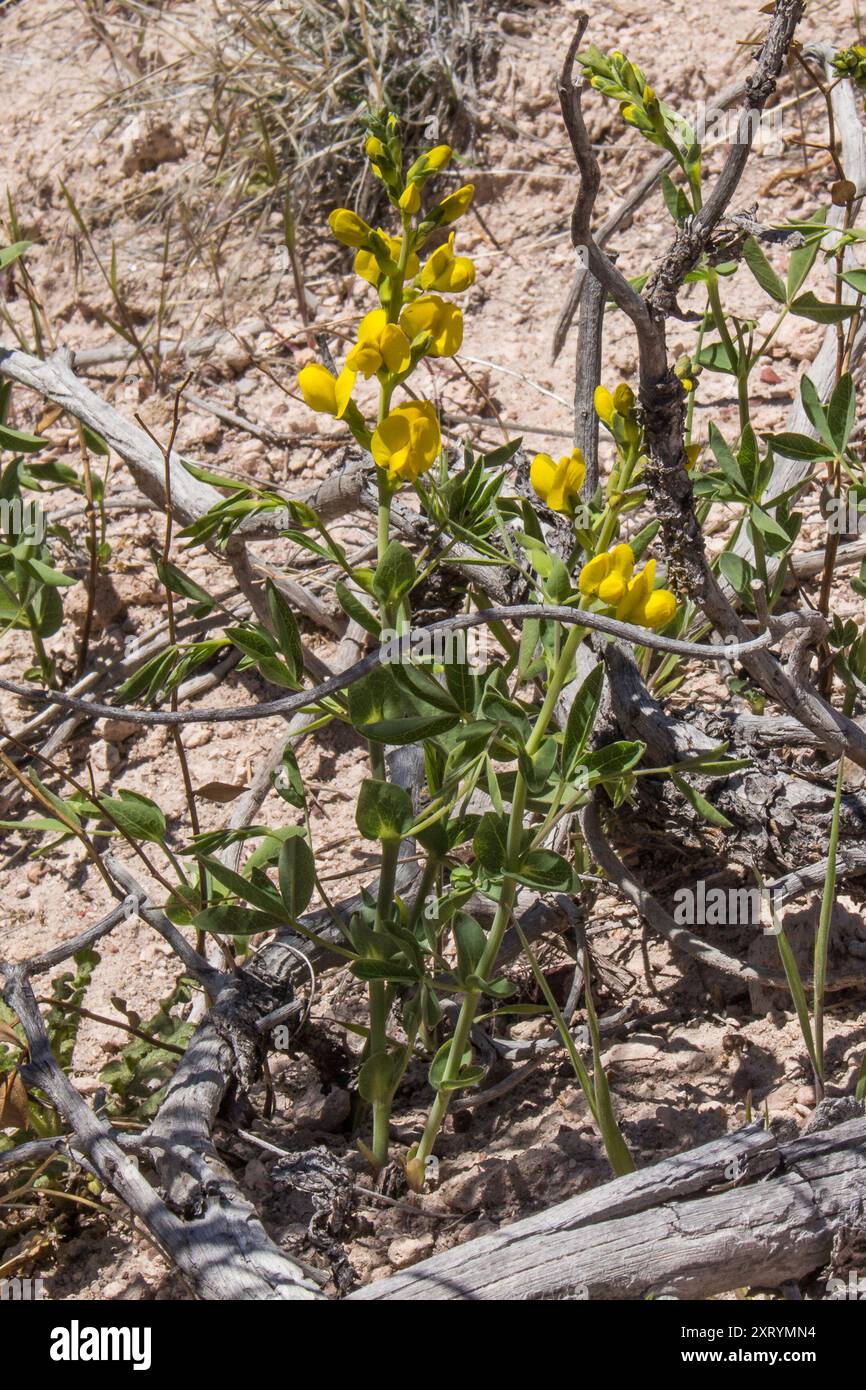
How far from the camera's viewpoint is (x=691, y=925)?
2.06 metres

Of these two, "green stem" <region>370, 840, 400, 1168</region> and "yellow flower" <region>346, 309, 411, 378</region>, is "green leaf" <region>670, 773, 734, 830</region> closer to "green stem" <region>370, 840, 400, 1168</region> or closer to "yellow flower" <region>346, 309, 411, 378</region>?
"green stem" <region>370, 840, 400, 1168</region>

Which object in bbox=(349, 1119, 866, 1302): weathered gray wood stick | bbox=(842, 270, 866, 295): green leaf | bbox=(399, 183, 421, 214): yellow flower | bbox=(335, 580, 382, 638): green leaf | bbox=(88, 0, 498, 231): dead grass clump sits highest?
bbox=(88, 0, 498, 231): dead grass clump

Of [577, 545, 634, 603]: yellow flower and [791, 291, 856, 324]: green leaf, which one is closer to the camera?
[577, 545, 634, 603]: yellow flower

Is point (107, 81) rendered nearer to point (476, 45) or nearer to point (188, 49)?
point (188, 49)

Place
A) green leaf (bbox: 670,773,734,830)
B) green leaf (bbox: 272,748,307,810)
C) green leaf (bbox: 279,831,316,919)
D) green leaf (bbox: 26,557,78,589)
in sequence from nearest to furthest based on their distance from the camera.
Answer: green leaf (bbox: 279,831,316,919), green leaf (bbox: 272,748,307,810), green leaf (bbox: 670,773,734,830), green leaf (bbox: 26,557,78,589)

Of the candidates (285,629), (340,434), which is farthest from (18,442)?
(285,629)

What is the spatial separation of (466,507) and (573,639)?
0.34 meters

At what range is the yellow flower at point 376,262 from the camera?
4.75 feet

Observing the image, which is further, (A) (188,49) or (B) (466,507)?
(A) (188,49)

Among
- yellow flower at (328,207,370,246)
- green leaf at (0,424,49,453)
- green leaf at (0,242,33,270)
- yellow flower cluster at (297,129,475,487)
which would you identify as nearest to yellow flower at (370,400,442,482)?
yellow flower cluster at (297,129,475,487)

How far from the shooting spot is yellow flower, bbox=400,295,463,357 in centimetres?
143

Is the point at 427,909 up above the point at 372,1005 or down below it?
above

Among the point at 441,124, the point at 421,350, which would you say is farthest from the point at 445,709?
the point at 441,124

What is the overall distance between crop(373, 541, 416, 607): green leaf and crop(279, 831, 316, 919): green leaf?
334 mm
